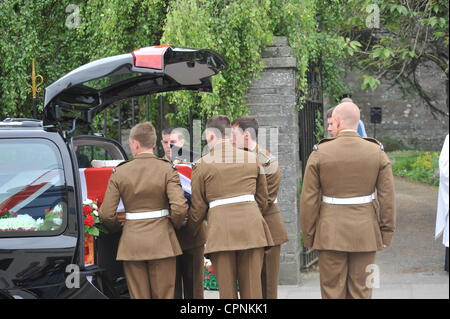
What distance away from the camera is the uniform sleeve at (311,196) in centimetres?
575

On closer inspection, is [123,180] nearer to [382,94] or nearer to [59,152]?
[59,152]

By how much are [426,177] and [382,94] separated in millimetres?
11049

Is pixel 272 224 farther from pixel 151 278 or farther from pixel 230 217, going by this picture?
pixel 151 278

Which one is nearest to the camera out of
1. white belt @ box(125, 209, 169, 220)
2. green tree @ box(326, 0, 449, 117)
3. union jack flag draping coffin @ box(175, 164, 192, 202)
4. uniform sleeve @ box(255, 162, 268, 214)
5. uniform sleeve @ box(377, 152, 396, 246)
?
white belt @ box(125, 209, 169, 220)

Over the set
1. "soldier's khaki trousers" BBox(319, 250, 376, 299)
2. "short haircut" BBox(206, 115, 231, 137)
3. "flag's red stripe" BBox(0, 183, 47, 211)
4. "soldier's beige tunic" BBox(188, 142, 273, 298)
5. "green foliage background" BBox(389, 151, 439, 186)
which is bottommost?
"green foliage background" BBox(389, 151, 439, 186)

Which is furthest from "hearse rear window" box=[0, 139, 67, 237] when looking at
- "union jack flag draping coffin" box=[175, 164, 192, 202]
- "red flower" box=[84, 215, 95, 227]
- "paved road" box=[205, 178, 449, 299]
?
"paved road" box=[205, 178, 449, 299]

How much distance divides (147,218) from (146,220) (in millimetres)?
16

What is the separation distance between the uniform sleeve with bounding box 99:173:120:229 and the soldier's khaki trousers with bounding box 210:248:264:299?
2.78 feet

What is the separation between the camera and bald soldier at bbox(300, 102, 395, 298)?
5.67 m

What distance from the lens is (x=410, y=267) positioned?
995cm

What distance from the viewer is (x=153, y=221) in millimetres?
5594

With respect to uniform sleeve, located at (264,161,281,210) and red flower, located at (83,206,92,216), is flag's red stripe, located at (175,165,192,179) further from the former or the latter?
red flower, located at (83,206,92,216)

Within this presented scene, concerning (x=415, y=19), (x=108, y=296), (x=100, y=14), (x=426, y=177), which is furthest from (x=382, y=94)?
(x=108, y=296)

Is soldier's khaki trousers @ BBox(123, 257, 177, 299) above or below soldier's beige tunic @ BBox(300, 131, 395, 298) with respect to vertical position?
below
